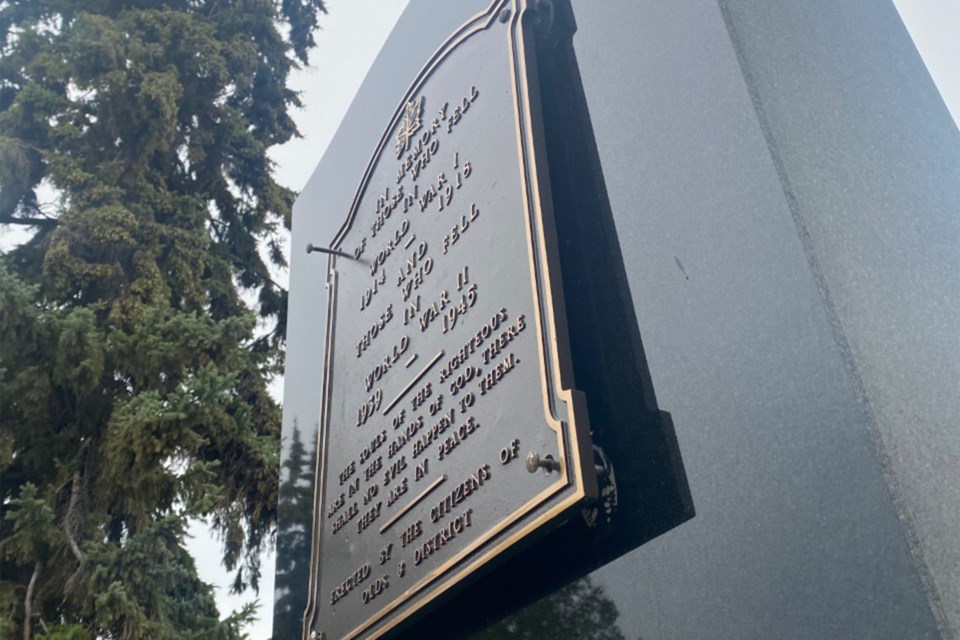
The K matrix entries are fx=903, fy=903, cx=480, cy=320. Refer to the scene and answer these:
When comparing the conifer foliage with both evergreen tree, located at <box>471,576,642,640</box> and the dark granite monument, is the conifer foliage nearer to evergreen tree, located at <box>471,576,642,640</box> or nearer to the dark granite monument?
the dark granite monument

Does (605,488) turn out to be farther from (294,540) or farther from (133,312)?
(133,312)

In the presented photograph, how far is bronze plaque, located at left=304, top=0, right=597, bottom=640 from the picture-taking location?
223 centimetres

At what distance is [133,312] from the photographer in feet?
27.7

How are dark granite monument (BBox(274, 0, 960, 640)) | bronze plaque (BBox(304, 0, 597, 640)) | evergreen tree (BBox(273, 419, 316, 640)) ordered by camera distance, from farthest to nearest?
evergreen tree (BBox(273, 419, 316, 640)) < bronze plaque (BBox(304, 0, 597, 640)) < dark granite monument (BBox(274, 0, 960, 640))

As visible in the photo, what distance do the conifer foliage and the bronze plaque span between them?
3.95 metres

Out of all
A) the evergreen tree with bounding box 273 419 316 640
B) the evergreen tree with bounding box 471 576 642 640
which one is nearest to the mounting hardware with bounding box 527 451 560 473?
the evergreen tree with bounding box 471 576 642 640

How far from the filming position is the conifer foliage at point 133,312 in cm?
709

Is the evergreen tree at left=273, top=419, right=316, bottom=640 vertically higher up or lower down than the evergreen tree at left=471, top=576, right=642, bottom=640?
higher up

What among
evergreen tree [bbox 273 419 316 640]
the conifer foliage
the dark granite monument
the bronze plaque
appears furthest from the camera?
the conifer foliage

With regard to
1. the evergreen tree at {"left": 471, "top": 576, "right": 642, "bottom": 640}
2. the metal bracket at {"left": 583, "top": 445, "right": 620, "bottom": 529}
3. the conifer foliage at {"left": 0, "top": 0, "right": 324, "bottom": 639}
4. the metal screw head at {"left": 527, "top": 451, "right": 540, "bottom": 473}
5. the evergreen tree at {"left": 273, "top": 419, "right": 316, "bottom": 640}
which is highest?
the conifer foliage at {"left": 0, "top": 0, "right": 324, "bottom": 639}

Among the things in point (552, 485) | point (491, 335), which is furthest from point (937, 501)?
point (491, 335)

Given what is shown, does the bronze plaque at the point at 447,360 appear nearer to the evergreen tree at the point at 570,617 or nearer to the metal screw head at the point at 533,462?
the metal screw head at the point at 533,462

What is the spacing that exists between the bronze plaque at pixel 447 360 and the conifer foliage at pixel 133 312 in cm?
395

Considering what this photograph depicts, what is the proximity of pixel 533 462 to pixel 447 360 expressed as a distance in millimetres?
748
